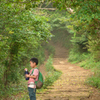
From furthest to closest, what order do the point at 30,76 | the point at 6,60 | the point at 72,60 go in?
the point at 72,60
the point at 6,60
the point at 30,76

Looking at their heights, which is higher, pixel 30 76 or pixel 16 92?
pixel 30 76

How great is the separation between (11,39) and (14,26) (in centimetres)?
49

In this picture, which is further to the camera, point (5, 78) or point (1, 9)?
point (5, 78)

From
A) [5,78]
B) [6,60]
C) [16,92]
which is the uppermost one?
[6,60]

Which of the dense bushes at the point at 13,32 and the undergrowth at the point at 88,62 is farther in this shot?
the undergrowth at the point at 88,62

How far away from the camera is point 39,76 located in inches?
155

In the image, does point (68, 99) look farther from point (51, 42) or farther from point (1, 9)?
point (51, 42)

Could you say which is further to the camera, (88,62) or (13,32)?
(88,62)

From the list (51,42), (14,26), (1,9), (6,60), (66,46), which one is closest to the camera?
(1,9)

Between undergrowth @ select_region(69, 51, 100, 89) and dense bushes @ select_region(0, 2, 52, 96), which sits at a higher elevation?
dense bushes @ select_region(0, 2, 52, 96)

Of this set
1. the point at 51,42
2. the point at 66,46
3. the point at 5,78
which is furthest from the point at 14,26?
the point at 51,42

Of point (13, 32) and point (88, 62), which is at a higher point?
point (13, 32)

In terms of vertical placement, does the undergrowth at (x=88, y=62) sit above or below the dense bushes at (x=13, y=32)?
below

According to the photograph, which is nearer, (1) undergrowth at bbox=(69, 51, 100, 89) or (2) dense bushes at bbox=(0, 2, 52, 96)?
(2) dense bushes at bbox=(0, 2, 52, 96)
